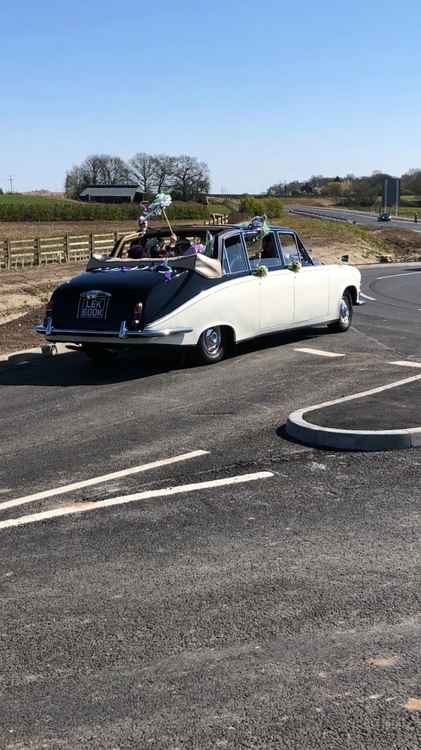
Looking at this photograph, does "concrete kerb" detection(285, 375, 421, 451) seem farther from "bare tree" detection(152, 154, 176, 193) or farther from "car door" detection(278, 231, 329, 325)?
"bare tree" detection(152, 154, 176, 193)

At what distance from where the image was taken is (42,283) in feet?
108

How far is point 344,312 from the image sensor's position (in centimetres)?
1477

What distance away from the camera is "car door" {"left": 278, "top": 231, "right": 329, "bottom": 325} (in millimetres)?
13430

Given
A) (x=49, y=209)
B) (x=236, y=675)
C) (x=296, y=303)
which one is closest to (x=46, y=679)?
(x=236, y=675)

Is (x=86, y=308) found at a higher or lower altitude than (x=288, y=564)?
higher

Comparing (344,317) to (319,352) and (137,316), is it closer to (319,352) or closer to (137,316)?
(319,352)

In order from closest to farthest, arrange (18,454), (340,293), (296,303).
A: (18,454), (296,303), (340,293)

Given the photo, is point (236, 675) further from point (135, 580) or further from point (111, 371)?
point (111, 371)

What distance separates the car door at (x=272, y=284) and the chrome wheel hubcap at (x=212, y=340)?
81 cm

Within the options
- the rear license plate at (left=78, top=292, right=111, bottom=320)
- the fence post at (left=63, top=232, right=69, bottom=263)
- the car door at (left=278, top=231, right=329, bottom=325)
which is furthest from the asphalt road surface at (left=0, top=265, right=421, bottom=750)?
the fence post at (left=63, top=232, right=69, bottom=263)

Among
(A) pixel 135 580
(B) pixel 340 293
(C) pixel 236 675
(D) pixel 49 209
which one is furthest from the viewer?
(D) pixel 49 209

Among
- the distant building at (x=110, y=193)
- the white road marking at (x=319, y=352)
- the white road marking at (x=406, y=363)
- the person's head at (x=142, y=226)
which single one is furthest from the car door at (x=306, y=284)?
the distant building at (x=110, y=193)

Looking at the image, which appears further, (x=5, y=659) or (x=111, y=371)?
(x=111, y=371)

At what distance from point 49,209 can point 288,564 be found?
89071 millimetres
